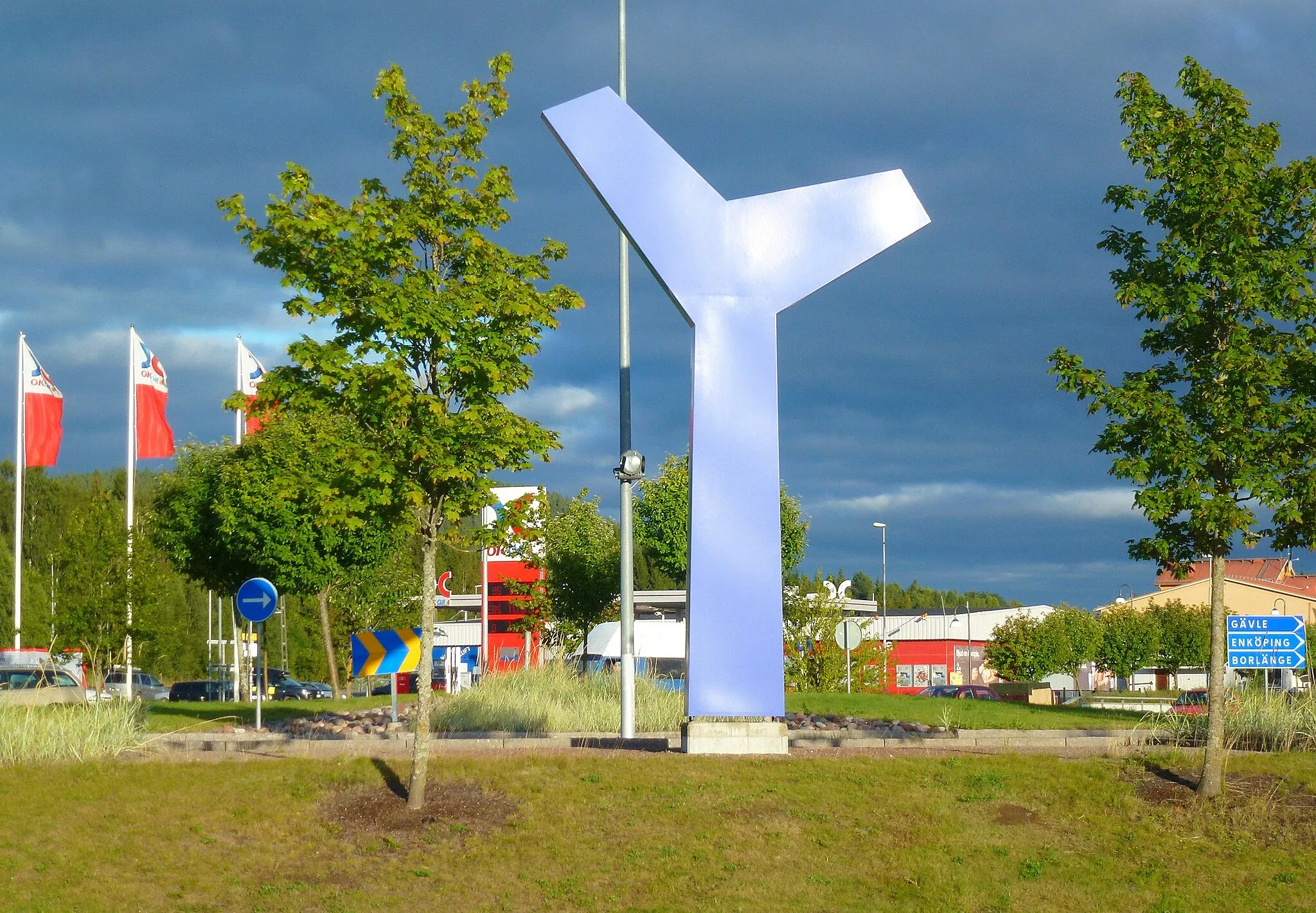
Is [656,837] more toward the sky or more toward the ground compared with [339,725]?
more toward the sky

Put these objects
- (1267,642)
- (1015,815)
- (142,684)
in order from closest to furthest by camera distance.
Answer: (1015,815) → (1267,642) → (142,684)

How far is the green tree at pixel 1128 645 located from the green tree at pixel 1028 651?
5356 mm

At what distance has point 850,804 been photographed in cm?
1141

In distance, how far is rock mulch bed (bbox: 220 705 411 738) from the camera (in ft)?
55.7

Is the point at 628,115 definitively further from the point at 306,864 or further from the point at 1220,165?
the point at 306,864

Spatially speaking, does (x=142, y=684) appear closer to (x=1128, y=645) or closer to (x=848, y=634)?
(x=848, y=634)

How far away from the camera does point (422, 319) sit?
11.3 meters

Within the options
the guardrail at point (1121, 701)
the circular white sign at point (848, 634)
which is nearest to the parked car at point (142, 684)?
the circular white sign at point (848, 634)

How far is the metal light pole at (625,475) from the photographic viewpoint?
1577 cm

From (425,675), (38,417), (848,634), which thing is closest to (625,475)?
(425,675)

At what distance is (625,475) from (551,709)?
374cm

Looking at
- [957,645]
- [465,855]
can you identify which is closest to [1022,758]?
[465,855]

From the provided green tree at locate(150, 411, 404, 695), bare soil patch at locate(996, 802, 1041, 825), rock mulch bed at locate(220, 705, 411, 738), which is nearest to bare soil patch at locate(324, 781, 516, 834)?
bare soil patch at locate(996, 802, 1041, 825)

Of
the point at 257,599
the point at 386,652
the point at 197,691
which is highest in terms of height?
the point at 257,599
